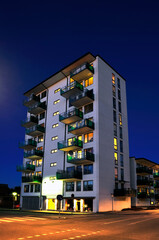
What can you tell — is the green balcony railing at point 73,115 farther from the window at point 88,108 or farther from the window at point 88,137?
the window at point 88,137

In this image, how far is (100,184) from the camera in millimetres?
32844

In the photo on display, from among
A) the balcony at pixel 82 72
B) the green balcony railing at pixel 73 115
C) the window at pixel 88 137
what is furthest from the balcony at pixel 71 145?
the balcony at pixel 82 72

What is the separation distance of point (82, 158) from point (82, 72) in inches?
610

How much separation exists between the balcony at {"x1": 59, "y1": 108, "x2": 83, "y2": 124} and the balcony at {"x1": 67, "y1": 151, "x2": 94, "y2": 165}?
20.4 feet

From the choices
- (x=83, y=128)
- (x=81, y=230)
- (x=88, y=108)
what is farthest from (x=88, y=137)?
(x=81, y=230)

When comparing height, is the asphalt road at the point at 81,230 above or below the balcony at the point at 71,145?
below

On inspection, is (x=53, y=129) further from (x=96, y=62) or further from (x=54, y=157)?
(x=96, y=62)

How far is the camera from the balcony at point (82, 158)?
33.3m

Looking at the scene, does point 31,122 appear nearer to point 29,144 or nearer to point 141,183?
point 29,144

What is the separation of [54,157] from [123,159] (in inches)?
501

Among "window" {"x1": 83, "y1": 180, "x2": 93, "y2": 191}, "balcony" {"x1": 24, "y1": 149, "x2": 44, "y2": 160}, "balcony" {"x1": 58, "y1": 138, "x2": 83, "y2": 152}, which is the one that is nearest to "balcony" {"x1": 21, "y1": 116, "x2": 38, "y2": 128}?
"balcony" {"x1": 24, "y1": 149, "x2": 44, "y2": 160}

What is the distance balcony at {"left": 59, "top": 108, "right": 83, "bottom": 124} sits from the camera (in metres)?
37.3

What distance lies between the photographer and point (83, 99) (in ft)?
122

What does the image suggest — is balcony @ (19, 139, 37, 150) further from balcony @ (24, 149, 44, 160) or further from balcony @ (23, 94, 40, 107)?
balcony @ (23, 94, 40, 107)
